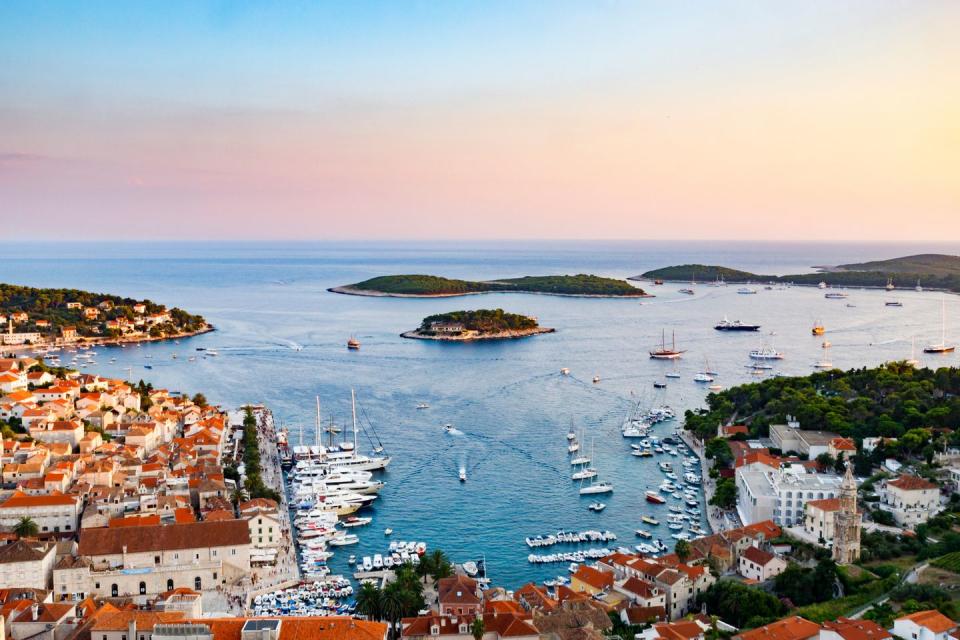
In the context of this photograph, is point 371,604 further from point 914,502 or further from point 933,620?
point 914,502

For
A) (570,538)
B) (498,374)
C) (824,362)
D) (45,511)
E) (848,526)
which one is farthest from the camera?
(824,362)

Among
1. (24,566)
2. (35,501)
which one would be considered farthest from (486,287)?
(24,566)

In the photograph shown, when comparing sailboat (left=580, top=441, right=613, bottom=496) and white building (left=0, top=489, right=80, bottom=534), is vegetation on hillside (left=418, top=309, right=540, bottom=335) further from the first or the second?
white building (left=0, top=489, right=80, bottom=534)

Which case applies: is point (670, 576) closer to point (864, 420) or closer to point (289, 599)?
point (289, 599)

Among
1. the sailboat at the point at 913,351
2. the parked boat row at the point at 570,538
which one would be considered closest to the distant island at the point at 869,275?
the sailboat at the point at 913,351

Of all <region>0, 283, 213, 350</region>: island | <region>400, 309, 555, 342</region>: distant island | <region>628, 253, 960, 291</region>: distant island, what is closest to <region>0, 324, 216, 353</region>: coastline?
<region>0, 283, 213, 350</region>: island

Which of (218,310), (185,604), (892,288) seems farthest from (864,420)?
(892,288)
